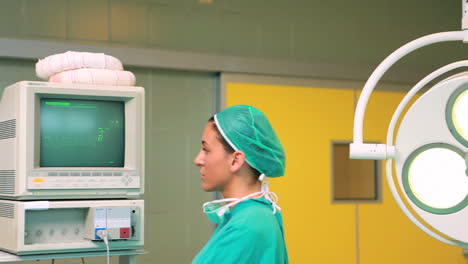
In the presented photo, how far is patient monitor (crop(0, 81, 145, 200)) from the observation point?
192cm

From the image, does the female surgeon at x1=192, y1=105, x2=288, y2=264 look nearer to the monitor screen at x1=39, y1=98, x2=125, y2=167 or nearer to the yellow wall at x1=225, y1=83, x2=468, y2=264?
the monitor screen at x1=39, y1=98, x2=125, y2=167

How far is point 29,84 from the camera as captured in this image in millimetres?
1912

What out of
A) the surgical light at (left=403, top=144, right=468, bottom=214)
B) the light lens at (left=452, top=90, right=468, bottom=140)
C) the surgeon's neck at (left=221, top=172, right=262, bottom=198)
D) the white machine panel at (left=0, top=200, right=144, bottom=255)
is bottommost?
the white machine panel at (left=0, top=200, right=144, bottom=255)

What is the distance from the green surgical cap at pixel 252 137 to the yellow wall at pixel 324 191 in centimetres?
196

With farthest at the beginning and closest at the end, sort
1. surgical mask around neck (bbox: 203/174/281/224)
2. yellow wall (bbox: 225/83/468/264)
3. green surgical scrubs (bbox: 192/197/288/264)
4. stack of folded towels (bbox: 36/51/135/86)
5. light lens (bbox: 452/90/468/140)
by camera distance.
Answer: yellow wall (bbox: 225/83/468/264), stack of folded towels (bbox: 36/51/135/86), surgical mask around neck (bbox: 203/174/281/224), green surgical scrubs (bbox: 192/197/288/264), light lens (bbox: 452/90/468/140)

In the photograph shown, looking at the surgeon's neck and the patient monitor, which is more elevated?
the patient monitor

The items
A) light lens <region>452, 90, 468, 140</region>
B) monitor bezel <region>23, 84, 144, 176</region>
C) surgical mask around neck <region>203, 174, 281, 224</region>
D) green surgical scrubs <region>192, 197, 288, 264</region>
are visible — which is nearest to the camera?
light lens <region>452, 90, 468, 140</region>

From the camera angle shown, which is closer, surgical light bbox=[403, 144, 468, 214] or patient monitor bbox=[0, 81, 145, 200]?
surgical light bbox=[403, 144, 468, 214]

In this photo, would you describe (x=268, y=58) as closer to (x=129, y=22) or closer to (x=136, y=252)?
(x=129, y=22)

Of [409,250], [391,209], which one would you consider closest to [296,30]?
[391,209]

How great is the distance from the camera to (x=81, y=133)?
2025 mm

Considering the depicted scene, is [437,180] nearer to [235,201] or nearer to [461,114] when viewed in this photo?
[461,114]

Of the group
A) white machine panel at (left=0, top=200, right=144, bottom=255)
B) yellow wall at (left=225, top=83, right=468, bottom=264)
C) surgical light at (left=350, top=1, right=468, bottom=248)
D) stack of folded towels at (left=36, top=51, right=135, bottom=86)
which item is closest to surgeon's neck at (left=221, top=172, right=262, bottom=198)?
white machine panel at (left=0, top=200, right=144, bottom=255)

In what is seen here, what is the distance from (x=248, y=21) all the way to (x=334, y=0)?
24.4 inches
